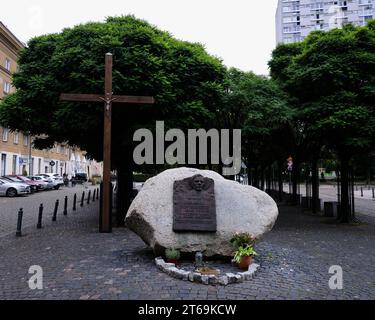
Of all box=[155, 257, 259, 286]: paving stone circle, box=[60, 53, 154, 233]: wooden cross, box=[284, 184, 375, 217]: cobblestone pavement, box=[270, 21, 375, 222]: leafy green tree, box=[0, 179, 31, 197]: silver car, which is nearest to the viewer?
box=[155, 257, 259, 286]: paving stone circle

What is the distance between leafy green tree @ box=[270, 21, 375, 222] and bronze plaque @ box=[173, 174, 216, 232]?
22.6 feet

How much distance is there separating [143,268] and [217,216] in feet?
6.08

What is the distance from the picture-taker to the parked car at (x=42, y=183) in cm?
3639

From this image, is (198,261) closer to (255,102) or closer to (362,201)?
(255,102)

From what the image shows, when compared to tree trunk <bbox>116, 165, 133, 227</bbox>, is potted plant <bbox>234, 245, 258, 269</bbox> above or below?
Answer: below

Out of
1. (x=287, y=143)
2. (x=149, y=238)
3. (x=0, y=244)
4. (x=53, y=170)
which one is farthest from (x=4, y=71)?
(x=149, y=238)

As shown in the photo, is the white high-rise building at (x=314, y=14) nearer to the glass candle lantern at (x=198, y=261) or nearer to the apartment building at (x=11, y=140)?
the apartment building at (x=11, y=140)

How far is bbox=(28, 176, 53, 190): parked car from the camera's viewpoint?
36.4 meters

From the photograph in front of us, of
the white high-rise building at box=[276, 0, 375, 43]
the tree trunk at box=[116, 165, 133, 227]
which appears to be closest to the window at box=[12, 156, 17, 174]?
the tree trunk at box=[116, 165, 133, 227]

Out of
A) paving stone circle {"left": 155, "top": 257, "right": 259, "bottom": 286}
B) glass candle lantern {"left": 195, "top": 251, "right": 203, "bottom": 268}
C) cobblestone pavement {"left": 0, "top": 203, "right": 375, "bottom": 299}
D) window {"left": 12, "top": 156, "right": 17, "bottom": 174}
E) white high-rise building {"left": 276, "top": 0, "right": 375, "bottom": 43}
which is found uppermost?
white high-rise building {"left": 276, "top": 0, "right": 375, "bottom": 43}

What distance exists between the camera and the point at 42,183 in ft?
122

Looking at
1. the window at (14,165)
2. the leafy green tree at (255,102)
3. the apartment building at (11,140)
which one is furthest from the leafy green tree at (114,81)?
the window at (14,165)

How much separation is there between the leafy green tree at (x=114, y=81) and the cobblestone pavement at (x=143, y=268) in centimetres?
369

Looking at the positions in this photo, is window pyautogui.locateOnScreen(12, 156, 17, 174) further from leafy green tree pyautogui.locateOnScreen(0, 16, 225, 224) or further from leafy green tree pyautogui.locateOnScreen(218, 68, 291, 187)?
leafy green tree pyautogui.locateOnScreen(218, 68, 291, 187)
